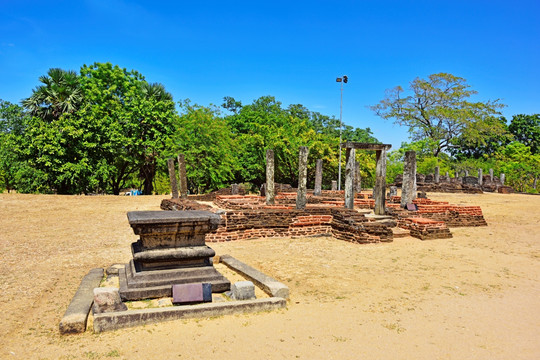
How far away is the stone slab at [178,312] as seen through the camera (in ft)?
14.1

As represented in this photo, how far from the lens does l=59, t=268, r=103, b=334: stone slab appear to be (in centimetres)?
418

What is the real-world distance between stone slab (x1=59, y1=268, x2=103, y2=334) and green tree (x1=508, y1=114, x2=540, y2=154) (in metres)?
65.8

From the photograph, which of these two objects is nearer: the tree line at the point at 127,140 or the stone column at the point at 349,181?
the stone column at the point at 349,181

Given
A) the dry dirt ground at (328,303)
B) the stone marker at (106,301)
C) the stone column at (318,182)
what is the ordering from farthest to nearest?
the stone column at (318,182) → the stone marker at (106,301) → the dry dirt ground at (328,303)

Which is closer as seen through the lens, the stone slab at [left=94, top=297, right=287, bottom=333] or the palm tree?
the stone slab at [left=94, top=297, right=287, bottom=333]

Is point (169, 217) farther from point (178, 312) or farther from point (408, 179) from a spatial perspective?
point (408, 179)

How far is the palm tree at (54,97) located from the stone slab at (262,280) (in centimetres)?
1983

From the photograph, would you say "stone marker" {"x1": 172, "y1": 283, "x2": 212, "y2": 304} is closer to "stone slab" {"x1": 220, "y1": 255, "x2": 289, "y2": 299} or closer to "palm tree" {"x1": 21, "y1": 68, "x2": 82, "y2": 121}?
"stone slab" {"x1": 220, "y1": 255, "x2": 289, "y2": 299}

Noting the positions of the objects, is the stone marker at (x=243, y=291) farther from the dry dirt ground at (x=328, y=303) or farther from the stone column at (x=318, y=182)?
the stone column at (x=318, y=182)

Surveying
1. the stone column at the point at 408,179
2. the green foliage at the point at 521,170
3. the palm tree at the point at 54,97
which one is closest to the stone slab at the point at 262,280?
the stone column at the point at 408,179

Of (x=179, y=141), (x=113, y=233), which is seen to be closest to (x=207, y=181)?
(x=179, y=141)

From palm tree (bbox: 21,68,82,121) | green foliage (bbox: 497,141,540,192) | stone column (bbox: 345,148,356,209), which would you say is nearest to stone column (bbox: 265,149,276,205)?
stone column (bbox: 345,148,356,209)

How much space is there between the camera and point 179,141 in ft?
80.5

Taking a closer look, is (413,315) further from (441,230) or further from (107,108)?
(107,108)
